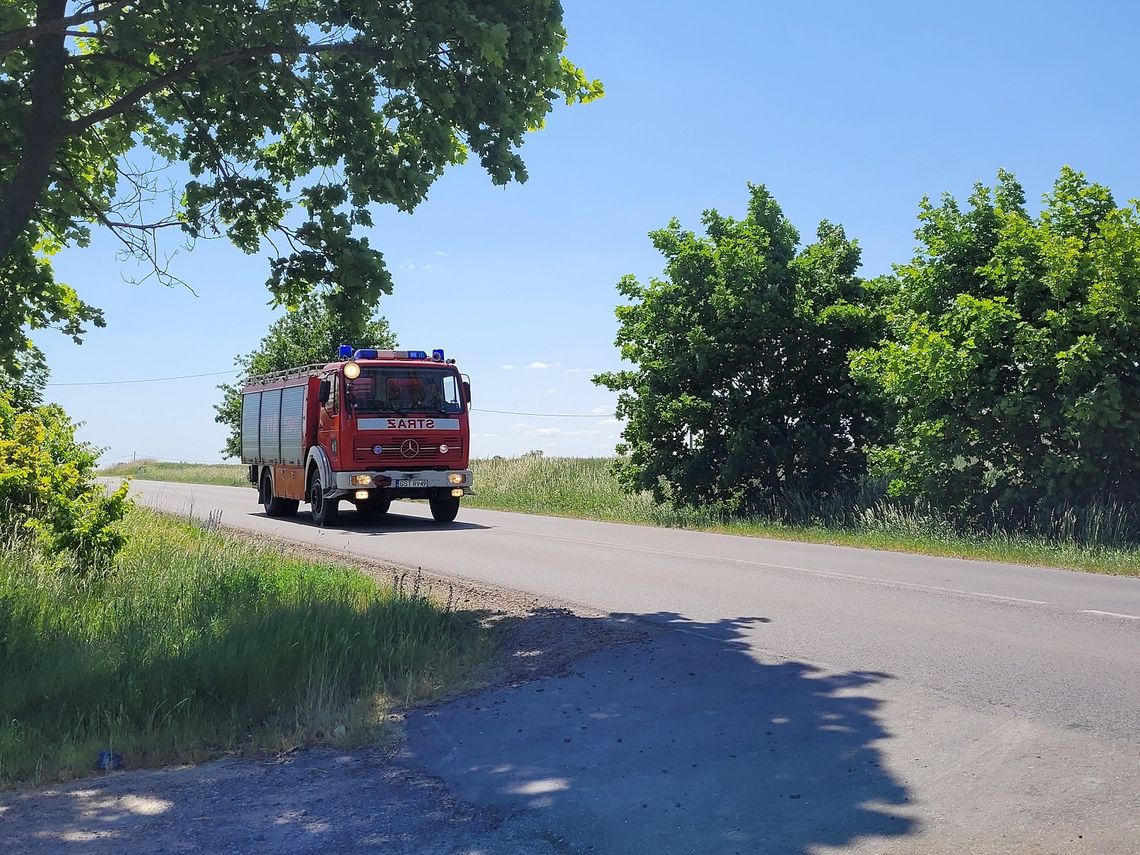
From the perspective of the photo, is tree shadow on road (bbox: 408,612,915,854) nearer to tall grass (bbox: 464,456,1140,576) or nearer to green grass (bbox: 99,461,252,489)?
tall grass (bbox: 464,456,1140,576)

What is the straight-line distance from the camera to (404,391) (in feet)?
65.4

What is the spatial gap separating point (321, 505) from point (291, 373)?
3.86m

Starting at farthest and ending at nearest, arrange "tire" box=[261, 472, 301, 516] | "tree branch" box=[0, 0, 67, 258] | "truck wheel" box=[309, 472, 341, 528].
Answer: "tire" box=[261, 472, 301, 516], "truck wheel" box=[309, 472, 341, 528], "tree branch" box=[0, 0, 67, 258]

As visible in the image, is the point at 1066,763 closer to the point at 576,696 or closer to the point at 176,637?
the point at 576,696

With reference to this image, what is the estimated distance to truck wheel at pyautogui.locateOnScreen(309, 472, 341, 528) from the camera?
65.8 ft

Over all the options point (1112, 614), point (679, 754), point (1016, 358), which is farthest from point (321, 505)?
point (679, 754)

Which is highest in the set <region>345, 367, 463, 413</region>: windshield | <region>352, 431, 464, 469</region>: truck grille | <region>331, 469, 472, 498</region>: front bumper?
<region>345, 367, 463, 413</region>: windshield

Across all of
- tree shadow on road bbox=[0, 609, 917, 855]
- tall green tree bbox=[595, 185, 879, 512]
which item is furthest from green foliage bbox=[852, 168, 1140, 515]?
tree shadow on road bbox=[0, 609, 917, 855]

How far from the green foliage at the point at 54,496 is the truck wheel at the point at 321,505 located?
7169 mm

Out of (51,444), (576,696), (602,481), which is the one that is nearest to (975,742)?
(576,696)

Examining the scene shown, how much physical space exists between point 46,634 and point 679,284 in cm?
1576

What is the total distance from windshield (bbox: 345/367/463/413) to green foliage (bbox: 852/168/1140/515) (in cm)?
798

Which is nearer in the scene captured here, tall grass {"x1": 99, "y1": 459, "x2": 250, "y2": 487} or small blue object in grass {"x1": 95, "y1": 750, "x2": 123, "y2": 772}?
small blue object in grass {"x1": 95, "y1": 750, "x2": 123, "y2": 772}

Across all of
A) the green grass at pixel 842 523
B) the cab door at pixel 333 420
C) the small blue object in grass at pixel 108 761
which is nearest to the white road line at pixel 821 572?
the green grass at pixel 842 523
